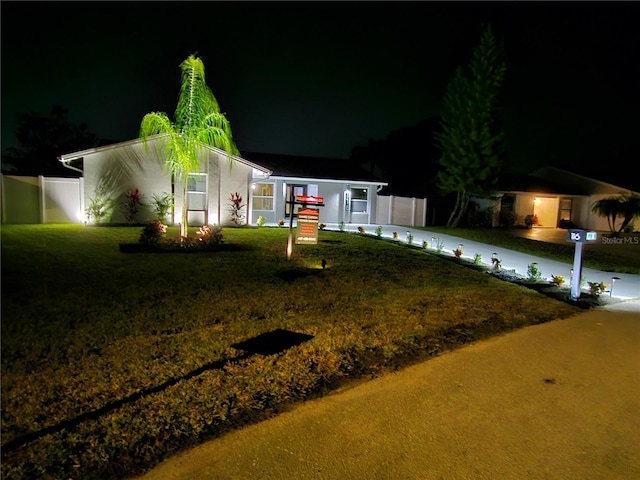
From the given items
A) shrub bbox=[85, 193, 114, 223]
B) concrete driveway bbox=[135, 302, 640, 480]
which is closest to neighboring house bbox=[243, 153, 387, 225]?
shrub bbox=[85, 193, 114, 223]

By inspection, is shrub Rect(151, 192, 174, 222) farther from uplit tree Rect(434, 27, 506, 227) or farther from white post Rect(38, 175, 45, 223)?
uplit tree Rect(434, 27, 506, 227)

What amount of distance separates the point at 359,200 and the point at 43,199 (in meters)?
13.6

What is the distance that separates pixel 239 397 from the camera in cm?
427

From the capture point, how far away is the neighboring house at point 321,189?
22188 millimetres

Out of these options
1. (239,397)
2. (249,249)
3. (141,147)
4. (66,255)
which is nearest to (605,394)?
(239,397)

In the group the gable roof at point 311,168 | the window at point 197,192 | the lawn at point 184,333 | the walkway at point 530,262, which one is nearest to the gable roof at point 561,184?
the gable roof at point 311,168

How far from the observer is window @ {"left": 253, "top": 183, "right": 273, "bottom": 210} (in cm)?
2212

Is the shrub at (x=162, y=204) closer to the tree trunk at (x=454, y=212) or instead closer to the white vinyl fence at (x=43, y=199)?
the white vinyl fence at (x=43, y=199)

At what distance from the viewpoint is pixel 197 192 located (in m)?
18.5

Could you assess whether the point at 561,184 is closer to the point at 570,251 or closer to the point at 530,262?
the point at 570,251

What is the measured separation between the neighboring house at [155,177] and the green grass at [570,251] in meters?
9.41

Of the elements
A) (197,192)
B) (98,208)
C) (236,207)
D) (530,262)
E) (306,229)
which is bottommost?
(530,262)

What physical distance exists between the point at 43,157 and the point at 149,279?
100 feet

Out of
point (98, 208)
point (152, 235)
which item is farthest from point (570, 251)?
point (98, 208)
